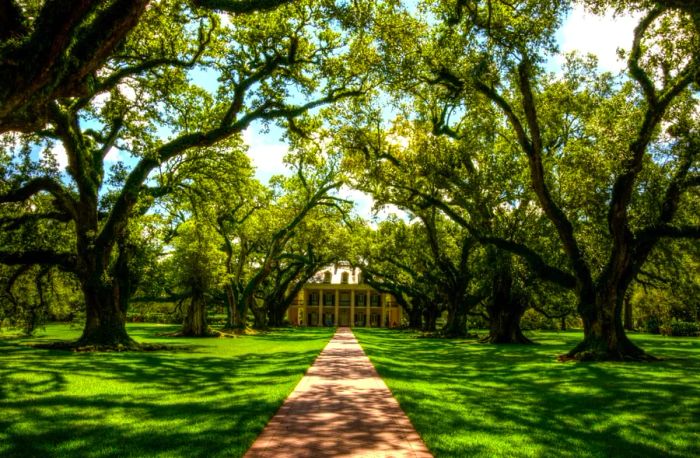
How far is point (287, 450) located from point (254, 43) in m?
15.8

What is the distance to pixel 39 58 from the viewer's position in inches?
245

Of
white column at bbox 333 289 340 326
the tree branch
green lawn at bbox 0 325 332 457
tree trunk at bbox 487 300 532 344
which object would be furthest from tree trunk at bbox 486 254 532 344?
white column at bbox 333 289 340 326

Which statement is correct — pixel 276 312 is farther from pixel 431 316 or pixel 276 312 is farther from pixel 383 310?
pixel 383 310

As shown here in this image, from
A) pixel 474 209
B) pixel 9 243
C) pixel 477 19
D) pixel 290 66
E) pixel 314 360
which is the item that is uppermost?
pixel 290 66

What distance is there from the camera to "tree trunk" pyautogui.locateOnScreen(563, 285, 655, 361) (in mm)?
17953

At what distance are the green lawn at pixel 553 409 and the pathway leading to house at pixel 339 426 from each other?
296mm

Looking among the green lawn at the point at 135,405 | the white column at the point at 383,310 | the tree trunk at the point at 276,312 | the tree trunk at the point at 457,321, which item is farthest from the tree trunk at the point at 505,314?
the white column at the point at 383,310

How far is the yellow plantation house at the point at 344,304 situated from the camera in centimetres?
8069

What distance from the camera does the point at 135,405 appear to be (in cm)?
859

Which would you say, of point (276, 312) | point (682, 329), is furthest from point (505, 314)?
point (276, 312)

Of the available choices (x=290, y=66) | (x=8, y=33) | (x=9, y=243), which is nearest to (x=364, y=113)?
(x=290, y=66)

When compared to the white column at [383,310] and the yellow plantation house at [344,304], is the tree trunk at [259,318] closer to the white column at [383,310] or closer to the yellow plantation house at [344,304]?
the yellow plantation house at [344,304]

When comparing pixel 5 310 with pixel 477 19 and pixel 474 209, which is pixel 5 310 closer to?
pixel 474 209

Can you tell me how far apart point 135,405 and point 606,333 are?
50.9ft
